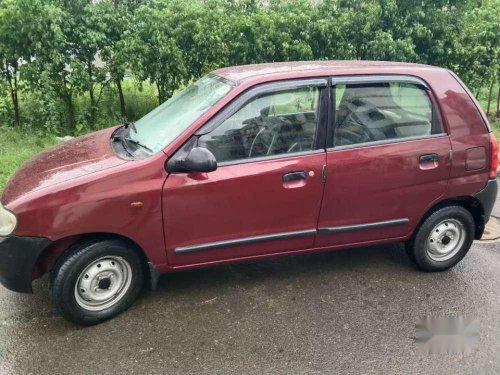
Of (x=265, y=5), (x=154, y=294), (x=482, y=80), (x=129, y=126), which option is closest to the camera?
(x=154, y=294)

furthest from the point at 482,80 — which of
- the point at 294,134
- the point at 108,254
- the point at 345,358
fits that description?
the point at 108,254

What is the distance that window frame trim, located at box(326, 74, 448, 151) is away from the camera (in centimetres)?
357

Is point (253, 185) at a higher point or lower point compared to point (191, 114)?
lower

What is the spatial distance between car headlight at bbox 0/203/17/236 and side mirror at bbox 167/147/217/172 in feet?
3.28

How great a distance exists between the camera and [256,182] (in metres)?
3.36

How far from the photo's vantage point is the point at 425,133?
380 centimetres

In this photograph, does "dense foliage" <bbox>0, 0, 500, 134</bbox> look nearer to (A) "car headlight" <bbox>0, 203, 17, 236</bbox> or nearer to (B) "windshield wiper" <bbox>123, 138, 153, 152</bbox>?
(B) "windshield wiper" <bbox>123, 138, 153, 152</bbox>

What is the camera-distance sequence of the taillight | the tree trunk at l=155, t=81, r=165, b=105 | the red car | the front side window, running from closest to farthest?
1. the red car
2. the front side window
3. the taillight
4. the tree trunk at l=155, t=81, r=165, b=105

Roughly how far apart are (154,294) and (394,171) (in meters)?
2.07

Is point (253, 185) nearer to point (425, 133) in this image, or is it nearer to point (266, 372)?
Answer: point (266, 372)

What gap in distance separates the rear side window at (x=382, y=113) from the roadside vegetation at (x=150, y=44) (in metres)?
3.68

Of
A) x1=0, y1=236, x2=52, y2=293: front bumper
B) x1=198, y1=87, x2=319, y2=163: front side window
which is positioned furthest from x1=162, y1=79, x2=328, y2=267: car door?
x1=0, y1=236, x2=52, y2=293: front bumper

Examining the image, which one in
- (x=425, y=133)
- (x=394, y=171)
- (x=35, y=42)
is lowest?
(x=394, y=171)

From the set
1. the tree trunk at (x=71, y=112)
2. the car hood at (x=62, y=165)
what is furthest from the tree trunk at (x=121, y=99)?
the car hood at (x=62, y=165)
